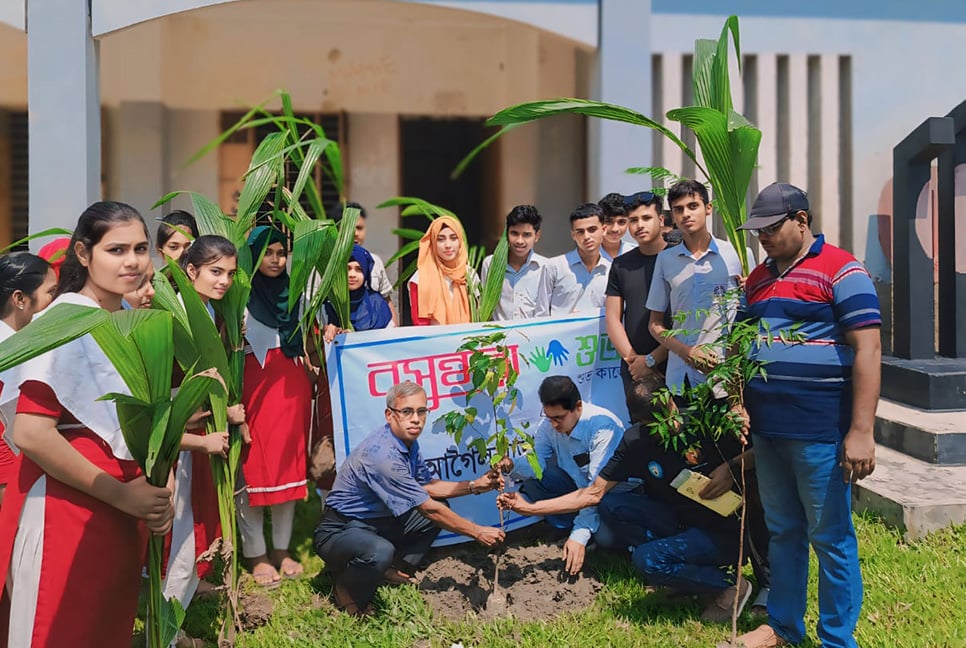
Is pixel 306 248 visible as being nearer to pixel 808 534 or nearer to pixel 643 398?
pixel 643 398

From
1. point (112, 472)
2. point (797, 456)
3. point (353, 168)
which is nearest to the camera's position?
point (112, 472)

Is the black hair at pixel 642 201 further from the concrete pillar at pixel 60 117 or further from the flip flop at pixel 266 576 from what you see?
the concrete pillar at pixel 60 117

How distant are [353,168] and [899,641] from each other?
5636mm

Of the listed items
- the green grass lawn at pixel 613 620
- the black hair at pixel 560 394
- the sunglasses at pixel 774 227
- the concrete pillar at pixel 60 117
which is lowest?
the green grass lawn at pixel 613 620

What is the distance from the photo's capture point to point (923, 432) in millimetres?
4152

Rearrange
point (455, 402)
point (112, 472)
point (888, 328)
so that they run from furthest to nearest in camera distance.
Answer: point (888, 328)
point (455, 402)
point (112, 472)

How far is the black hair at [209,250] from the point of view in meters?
2.85

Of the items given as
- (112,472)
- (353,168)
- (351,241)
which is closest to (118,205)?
(112,472)

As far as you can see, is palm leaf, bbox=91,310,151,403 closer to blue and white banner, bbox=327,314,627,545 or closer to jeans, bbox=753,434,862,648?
blue and white banner, bbox=327,314,627,545

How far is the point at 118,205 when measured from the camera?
6.93 ft

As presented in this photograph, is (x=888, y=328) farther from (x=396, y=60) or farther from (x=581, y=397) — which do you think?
(x=396, y=60)

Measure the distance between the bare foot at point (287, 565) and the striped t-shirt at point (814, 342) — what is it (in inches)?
79.9

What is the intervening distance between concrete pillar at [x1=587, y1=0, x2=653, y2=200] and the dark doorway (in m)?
2.99

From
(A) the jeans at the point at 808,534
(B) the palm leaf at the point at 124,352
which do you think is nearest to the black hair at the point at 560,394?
(A) the jeans at the point at 808,534
